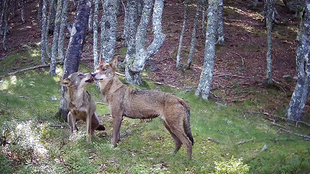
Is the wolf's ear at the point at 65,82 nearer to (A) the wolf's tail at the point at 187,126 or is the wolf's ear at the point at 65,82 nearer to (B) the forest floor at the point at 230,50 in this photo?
(A) the wolf's tail at the point at 187,126

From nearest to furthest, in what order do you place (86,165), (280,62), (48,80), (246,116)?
(86,165)
(246,116)
(48,80)
(280,62)

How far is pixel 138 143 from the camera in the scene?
9.76 meters

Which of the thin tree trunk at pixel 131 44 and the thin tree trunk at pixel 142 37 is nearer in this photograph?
the thin tree trunk at pixel 142 37

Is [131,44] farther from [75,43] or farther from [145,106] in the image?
[145,106]

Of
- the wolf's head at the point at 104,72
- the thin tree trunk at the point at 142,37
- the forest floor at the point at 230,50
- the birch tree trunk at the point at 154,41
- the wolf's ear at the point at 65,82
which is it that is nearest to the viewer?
the wolf's ear at the point at 65,82

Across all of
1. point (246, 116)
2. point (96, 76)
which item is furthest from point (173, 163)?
point (246, 116)

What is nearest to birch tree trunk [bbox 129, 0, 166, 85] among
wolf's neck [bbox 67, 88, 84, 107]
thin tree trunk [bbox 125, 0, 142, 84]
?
thin tree trunk [bbox 125, 0, 142, 84]

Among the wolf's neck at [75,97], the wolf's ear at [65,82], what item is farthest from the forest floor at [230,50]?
the wolf's ear at [65,82]

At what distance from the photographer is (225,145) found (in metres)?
10.6

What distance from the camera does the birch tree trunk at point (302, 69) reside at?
15.2 metres

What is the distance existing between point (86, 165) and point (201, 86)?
35.9ft

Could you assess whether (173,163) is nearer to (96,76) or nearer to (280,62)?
(96,76)

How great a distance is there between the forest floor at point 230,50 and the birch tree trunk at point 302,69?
9.77 ft

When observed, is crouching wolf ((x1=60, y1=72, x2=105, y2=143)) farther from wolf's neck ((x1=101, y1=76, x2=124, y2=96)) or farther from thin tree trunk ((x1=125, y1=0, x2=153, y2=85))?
thin tree trunk ((x1=125, y1=0, x2=153, y2=85))
